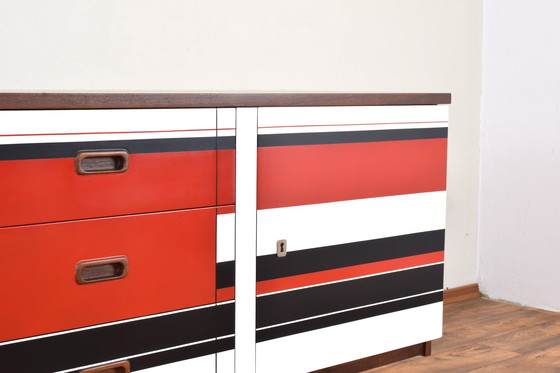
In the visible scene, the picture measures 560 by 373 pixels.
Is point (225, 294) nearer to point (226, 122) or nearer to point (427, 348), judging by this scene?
point (226, 122)

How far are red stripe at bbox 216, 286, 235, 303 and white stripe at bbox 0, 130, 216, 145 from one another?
383 millimetres

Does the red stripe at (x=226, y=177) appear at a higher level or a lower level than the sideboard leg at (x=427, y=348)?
higher

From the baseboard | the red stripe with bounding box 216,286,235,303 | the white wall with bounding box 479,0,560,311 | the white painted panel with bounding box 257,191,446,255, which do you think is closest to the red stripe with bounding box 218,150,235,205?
the white painted panel with bounding box 257,191,446,255

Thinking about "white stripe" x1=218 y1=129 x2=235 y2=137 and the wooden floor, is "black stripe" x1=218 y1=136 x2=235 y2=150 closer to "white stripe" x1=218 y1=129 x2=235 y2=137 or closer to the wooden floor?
"white stripe" x1=218 y1=129 x2=235 y2=137

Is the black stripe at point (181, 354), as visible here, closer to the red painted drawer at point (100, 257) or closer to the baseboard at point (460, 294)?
the red painted drawer at point (100, 257)

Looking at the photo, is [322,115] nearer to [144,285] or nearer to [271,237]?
[271,237]

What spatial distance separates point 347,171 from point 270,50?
66 cm

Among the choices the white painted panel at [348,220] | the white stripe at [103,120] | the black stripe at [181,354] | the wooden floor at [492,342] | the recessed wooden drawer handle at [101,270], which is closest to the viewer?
the white stripe at [103,120]

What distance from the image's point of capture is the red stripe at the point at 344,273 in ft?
6.41

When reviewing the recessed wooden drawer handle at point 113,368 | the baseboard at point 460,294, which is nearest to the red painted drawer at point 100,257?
the recessed wooden drawer handle at point 113,368

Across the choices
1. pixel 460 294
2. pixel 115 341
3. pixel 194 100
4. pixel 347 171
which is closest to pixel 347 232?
pixel 347 171

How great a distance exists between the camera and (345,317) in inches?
83.0

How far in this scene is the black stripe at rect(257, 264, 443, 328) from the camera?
1.96 meters

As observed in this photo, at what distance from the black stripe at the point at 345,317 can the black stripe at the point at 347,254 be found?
0.14m
